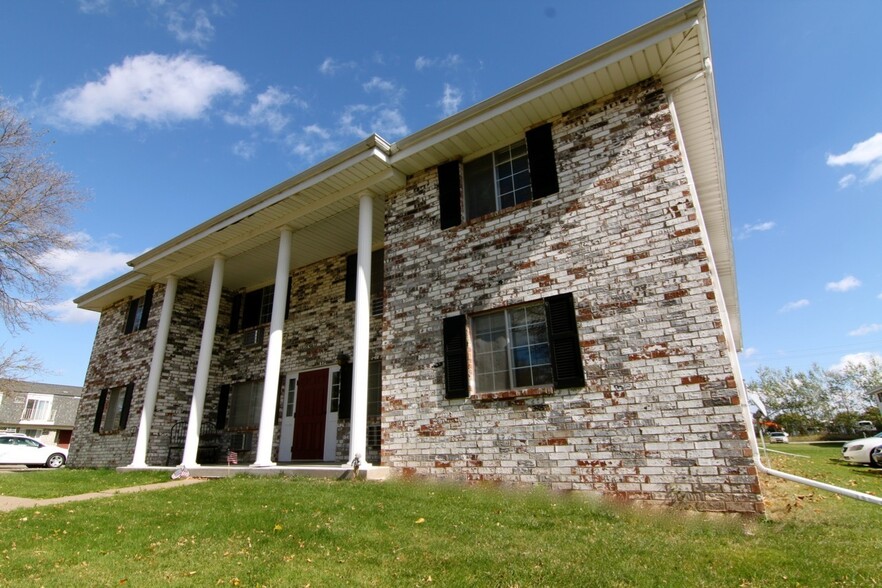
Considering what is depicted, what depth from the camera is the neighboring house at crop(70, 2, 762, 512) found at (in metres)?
5.92

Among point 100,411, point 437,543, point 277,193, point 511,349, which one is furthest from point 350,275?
point 100,411

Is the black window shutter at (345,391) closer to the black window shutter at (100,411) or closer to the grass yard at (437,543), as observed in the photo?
the grass yard at (437,543)

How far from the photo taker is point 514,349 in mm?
7352

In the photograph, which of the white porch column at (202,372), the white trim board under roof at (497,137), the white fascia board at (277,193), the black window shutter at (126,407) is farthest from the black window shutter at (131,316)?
the white porch column at (202,372)

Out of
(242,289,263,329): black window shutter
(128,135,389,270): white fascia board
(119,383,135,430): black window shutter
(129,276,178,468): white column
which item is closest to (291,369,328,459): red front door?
→ (242,289,263,329): black window shutter

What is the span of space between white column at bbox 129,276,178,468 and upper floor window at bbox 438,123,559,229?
9020 mm

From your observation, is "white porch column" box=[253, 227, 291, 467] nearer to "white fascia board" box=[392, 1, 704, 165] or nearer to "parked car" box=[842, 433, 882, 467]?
"white fascia board" box=[392, 1, 704, 165]

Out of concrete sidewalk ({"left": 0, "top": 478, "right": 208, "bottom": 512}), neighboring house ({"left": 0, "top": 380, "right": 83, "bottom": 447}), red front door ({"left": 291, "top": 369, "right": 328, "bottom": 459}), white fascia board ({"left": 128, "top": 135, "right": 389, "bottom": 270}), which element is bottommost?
concrete sidewalk ({"left": 0, "top": 478, "right": 208, "bottom": 512})

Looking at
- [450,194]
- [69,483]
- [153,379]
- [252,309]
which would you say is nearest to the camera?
[450,194]

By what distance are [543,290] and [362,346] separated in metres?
3.47

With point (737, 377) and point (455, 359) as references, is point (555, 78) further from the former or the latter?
point (737, 377)

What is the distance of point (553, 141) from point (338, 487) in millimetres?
6396

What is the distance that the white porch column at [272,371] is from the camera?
9398 mm

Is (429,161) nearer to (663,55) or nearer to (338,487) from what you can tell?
(663,55)
